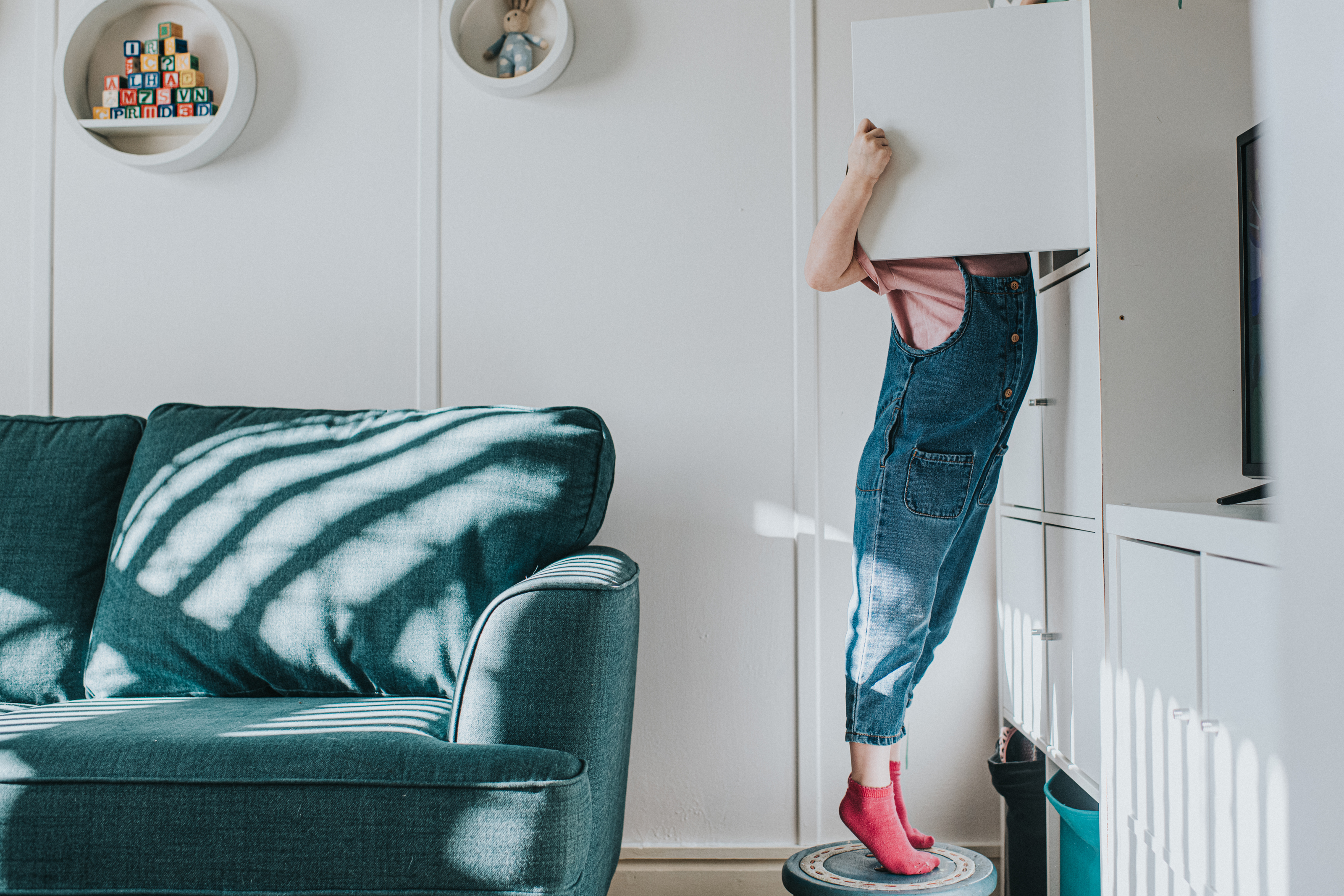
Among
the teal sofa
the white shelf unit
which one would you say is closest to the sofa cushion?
the teal sofa

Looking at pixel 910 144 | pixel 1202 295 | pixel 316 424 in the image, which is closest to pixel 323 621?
pixel 316 424

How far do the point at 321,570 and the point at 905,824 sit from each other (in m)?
1.06

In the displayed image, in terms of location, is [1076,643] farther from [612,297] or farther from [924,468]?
[612,297]

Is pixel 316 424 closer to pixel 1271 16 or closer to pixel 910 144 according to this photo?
pixel 910 144

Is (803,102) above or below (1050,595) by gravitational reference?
above

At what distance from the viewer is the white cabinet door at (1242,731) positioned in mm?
788

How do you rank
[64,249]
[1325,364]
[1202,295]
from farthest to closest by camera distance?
[64,249] → [1202,295] → [1325,364]

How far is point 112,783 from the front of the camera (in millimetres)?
915

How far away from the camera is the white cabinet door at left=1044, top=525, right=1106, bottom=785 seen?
125 centimetres

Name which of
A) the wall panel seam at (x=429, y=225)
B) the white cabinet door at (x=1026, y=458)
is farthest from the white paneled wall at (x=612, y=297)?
the white cabinet door at (x=1026, y=458)

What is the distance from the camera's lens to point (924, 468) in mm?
1349

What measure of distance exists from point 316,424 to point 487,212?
2.00 ft

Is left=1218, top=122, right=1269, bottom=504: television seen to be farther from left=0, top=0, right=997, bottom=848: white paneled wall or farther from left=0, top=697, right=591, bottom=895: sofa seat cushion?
left=0, top=697, right=591, bottom=895: sofa seat cushion

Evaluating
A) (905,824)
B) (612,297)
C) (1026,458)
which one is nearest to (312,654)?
(612,297)
